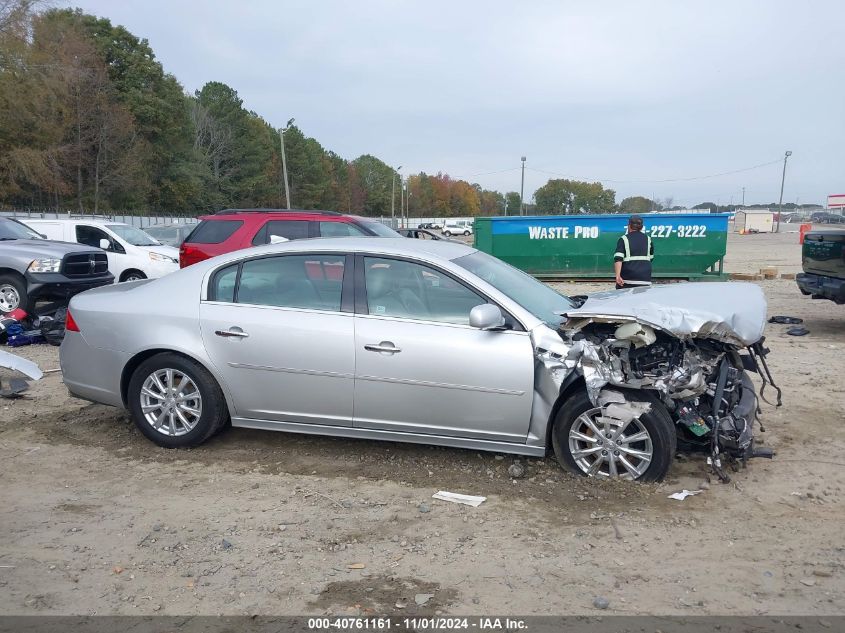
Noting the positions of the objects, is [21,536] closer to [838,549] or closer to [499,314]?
[499,314]

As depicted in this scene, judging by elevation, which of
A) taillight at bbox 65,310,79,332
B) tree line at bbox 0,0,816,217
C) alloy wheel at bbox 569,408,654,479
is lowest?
alloy wheel at bbox 569,408,654,479

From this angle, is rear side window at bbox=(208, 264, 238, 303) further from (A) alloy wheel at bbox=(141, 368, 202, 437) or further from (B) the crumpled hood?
(B) the crumpled hood

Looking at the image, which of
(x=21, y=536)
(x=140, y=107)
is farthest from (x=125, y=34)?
(x=21, y=536)

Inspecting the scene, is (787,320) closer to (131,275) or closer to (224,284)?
(224,284)

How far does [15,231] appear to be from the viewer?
1109 cm

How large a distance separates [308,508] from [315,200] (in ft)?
278

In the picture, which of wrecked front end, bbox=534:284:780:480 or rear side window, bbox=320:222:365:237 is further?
rear side window, bbox=320:222:365:237

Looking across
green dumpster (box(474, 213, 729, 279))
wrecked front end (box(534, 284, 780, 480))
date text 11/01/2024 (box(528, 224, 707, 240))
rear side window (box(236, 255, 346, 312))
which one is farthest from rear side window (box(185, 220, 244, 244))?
date text 11/01/2024 (box(528, 224, 707, 240))

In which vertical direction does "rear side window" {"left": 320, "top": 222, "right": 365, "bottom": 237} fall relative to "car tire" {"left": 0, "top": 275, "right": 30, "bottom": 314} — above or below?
above

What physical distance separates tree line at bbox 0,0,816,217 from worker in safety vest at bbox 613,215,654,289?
3560cm

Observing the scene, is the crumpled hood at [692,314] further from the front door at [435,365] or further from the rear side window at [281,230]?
the rear side window at [281,230]

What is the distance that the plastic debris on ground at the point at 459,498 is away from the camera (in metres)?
4.19

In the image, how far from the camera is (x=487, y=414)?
441 centimetres

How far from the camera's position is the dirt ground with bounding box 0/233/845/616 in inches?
125
